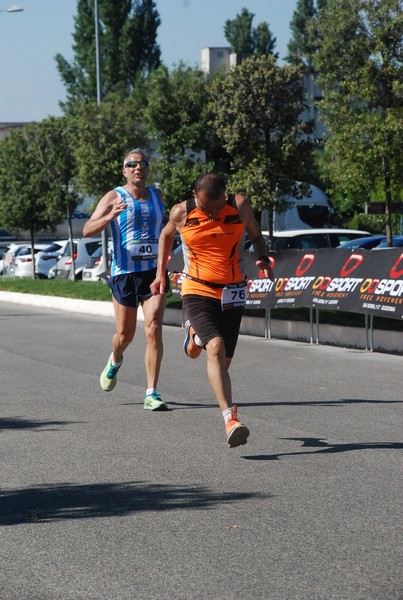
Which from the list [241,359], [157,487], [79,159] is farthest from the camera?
[79,159]

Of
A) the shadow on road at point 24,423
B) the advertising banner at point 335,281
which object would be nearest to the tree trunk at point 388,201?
the advertising banner at point 335,281

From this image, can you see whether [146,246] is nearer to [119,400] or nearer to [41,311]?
[119,400]

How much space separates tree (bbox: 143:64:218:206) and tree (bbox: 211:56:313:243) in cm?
173

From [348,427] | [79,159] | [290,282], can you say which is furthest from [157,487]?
[79,159]

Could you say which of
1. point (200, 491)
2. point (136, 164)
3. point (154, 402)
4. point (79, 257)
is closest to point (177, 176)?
point (79, 257)

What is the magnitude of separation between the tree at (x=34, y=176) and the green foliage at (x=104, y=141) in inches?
138

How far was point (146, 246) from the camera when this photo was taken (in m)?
9.84

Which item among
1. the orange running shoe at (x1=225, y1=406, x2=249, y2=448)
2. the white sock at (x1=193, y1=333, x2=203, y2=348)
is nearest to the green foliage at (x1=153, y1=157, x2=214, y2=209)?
the white sock at (x1=193, y1=333, x2=203, y2=348)

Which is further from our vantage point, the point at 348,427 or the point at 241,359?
the point at 241,359

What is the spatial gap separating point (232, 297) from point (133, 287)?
204 centimetres

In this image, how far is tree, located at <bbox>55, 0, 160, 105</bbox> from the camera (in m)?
67.5

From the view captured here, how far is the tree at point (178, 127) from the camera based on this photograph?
29.5 meters

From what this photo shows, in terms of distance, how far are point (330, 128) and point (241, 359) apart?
8930 millimetres

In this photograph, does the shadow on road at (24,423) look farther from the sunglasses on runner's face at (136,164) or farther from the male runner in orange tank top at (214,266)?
the sunglasses on runner's face at (136,164)
